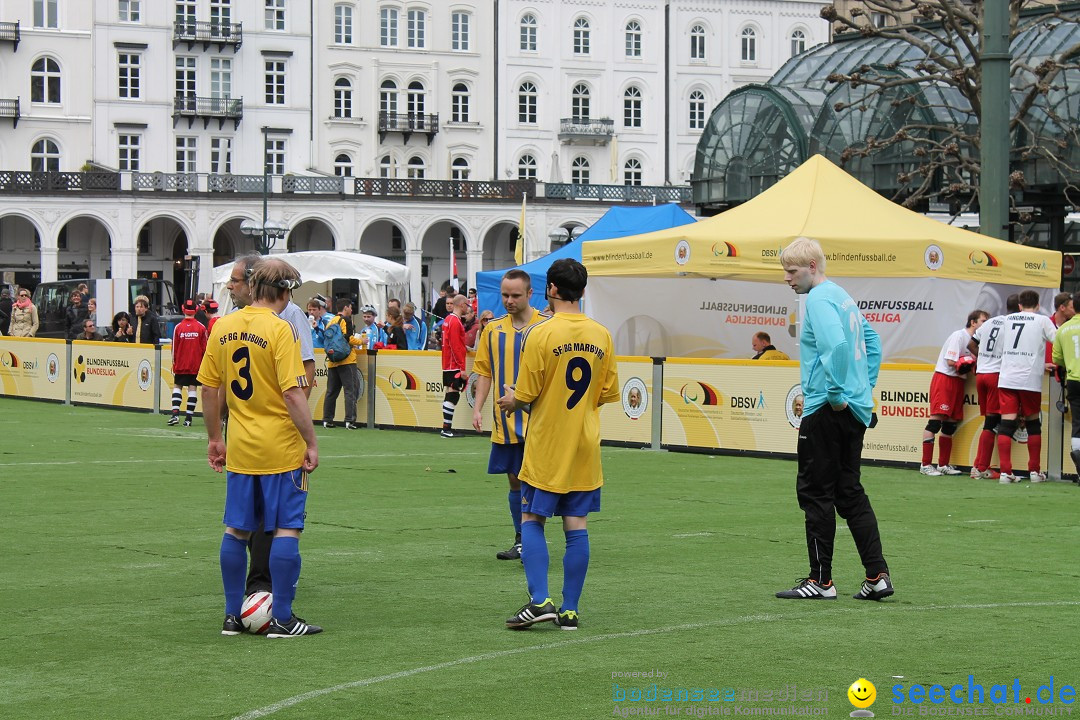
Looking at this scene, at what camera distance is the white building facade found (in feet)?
245

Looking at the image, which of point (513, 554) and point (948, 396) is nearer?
point (513, 554)

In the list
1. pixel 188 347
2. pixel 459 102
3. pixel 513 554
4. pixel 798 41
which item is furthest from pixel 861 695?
pixel 798 41

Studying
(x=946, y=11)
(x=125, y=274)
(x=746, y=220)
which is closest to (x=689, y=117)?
(x=125, y=274)

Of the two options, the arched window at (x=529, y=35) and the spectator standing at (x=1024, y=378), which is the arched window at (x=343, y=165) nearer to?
the arched window at (x=529, y=35)

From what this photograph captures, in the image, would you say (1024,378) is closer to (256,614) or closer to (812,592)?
(812,592)

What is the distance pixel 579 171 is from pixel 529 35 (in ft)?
24.8

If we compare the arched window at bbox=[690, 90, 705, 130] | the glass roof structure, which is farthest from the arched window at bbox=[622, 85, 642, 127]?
the glass roof structure

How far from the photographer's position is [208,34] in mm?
77375

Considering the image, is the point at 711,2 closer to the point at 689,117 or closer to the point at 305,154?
the point at 689,117

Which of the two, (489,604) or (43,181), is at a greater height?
(43,181)

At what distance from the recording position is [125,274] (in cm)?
7325

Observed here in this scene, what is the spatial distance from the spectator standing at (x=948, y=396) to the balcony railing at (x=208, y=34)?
64.1 m

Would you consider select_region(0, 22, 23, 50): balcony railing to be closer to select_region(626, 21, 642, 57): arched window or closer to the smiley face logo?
select_region(626, 21, 642, 57): arched window

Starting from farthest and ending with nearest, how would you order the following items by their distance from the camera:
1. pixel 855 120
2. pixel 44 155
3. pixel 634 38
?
pixel 634 38 → pixel 44 155 → pixel 855 120
